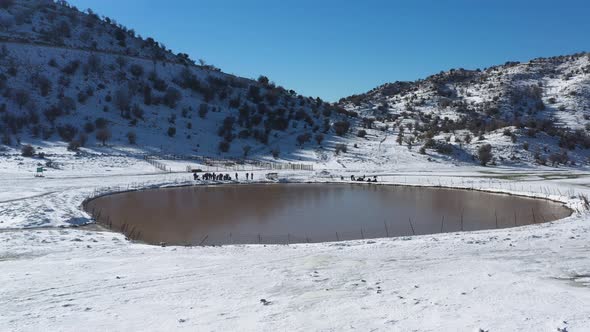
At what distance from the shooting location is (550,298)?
9102 mm

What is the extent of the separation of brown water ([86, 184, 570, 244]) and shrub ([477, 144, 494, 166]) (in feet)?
64.1

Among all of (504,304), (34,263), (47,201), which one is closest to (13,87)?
(47,201)

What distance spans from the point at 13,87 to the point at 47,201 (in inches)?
1507

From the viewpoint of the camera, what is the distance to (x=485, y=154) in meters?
51.8

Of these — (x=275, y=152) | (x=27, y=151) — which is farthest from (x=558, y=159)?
(x=27, y=151)

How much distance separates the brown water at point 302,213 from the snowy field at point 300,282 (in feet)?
8.96

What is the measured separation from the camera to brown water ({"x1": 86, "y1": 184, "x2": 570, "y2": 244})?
18906 mm

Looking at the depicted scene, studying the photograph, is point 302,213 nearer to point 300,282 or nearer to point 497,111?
point 300,282

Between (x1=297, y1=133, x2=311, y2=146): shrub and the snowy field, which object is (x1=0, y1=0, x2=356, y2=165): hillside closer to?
(x1=297, y1=133, x2=311, y2=146): shrub

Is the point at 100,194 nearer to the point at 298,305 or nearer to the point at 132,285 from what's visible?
the point at 132,285

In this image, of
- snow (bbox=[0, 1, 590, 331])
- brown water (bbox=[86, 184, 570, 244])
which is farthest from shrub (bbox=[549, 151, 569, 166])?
brown water (bbox=[86, 184, 570, 244])

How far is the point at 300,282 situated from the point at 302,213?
13207 mm

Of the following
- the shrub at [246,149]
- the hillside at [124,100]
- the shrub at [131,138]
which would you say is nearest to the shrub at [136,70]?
the hillside at [124,100]

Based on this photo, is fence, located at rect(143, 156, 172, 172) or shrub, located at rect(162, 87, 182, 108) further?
shrub, located at rect(162, 87, 182, 108)
